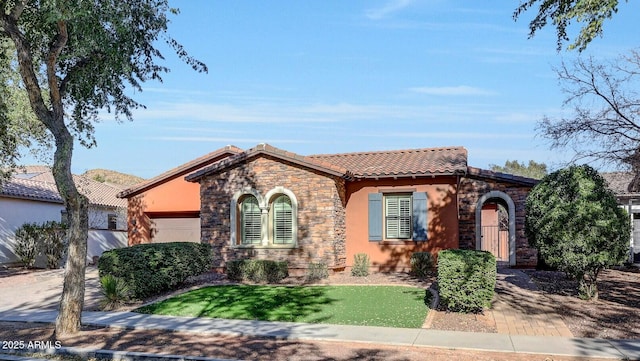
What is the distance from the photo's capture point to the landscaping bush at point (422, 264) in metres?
16.5

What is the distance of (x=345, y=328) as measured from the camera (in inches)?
A: 391

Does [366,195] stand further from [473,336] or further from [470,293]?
[473,336]

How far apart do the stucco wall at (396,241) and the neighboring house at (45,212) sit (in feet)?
43.0

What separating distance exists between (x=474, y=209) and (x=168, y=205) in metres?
12.6

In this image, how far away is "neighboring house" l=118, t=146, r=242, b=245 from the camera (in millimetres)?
22328

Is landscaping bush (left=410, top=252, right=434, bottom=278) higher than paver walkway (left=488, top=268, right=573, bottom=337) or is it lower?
higher

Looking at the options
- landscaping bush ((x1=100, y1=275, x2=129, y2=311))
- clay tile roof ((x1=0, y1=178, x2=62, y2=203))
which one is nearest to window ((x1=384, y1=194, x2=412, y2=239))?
landscaping bush ((x1=100, y1=275, x2=129, y2=311))

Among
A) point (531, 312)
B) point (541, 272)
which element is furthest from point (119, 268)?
point (541, 272)

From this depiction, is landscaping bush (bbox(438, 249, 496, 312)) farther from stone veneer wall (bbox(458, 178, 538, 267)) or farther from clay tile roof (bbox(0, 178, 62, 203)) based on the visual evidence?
clay tile roof (bbox(0, 178, 62, 203))

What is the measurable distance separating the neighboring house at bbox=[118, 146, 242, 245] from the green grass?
8.30 metres

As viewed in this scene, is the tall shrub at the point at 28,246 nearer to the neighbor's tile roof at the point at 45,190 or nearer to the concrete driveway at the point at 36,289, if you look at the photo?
the concrete driveway at the point at 36,289

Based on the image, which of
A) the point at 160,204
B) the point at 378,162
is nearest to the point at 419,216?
the point at 378,162

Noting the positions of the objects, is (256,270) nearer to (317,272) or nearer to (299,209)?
(317,272)

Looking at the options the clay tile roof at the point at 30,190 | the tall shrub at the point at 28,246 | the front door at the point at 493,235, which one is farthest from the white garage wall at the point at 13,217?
the front door at the point at 493,235
